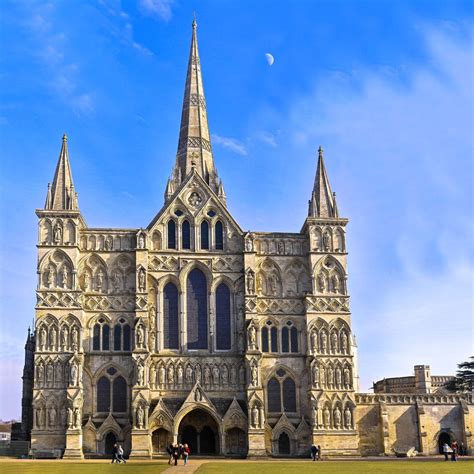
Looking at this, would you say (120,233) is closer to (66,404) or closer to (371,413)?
(66,404)

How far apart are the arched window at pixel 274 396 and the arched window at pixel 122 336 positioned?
35.5 feet

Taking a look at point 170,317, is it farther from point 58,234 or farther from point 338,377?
point 338,377

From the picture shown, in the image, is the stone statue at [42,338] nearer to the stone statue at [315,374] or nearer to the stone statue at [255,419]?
the stone statue at [255,419]

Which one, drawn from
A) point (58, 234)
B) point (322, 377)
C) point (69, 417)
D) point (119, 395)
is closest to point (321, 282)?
point (322, 377)

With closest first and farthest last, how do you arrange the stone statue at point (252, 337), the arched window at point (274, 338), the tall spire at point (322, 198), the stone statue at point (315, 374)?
the stone statue at point (315, 374) < the stone statue at point (252, 337) < the arched window at point (274, 338) < the tall spire at point (322, 198)

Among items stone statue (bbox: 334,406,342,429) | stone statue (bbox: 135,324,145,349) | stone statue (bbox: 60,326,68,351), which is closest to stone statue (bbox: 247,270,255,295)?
stone statue (bbox: 135,324,145,349)

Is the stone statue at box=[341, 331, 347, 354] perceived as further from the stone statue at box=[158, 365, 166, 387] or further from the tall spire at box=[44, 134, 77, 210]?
the tall spire at box=[44, 134, 77, 210]

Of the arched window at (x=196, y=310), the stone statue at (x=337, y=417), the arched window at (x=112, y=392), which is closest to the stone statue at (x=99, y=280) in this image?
the arched window at (x=112, y=392)

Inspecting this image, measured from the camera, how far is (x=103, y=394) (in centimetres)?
5606

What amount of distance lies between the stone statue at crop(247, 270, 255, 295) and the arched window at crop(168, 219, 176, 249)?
6.19m

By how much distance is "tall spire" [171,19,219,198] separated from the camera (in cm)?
6575

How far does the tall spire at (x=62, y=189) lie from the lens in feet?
192

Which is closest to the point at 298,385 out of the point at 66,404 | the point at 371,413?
the point at 371,413

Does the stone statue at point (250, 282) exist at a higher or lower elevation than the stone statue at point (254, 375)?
higher
